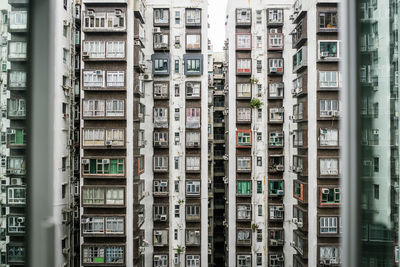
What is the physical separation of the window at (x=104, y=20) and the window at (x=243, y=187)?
18.5 feet

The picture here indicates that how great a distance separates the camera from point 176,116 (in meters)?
9.84

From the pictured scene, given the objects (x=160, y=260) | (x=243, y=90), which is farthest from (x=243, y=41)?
(x=160, y=260)

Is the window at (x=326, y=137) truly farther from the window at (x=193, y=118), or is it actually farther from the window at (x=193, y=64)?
the window at (x=193, y=64)

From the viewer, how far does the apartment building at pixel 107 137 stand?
8078 mm

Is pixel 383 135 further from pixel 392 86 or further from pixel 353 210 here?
pixel 353 210

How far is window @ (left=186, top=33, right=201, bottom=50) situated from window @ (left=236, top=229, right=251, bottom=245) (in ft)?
18.9

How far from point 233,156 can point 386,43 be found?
8.62m

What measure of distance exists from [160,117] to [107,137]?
2.09 metres

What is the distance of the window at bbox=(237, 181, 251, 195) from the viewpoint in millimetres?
10055

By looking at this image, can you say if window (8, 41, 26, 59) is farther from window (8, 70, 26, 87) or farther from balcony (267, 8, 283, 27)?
balcony (267, 8, 283, 27)

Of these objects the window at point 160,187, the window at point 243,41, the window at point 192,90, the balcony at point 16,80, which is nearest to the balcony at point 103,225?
the window at point 160,187

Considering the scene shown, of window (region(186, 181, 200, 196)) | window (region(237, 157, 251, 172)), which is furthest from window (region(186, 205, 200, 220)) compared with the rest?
window (region(237, 157, 251, 172))

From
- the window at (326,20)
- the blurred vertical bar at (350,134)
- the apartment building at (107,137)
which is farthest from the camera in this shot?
the apartment building at (107,137)

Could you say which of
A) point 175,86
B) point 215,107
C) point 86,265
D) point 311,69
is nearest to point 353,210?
point 311,69
